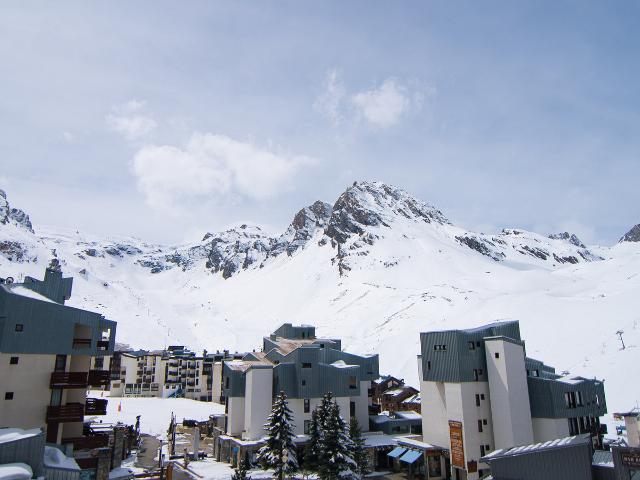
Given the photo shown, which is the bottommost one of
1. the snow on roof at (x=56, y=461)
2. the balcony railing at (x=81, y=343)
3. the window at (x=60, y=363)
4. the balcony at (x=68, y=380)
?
the snow on roof at (x=56, y=461)

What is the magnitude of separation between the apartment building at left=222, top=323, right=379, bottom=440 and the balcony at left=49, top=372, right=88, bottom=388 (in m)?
21.0

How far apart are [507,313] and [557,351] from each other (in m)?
27.9

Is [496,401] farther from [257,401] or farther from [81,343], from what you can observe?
[81,343]

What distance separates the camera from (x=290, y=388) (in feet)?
167

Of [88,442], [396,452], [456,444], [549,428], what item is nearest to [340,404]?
[396,452]

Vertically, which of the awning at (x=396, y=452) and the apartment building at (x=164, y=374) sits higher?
the apartment building at (x=164, y=374)

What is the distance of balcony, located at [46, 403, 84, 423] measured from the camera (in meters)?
30.7

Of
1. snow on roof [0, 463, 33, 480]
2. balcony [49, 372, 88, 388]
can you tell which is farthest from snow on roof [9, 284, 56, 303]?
snow on roof [0, 463, 33, 480]

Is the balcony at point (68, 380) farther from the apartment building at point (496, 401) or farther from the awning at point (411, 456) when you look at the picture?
the apartment building at point (496, 401)

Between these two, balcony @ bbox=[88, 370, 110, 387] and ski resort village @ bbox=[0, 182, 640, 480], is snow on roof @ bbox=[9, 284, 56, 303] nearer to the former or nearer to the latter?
ski resort village @ bbox=[0, 182, 640, 480]

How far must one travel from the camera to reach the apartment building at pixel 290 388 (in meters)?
49.7

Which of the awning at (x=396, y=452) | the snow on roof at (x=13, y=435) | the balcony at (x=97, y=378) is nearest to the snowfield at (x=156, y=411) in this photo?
the balcony at (x=97, y=378)

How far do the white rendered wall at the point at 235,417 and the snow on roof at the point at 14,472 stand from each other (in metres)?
32.4

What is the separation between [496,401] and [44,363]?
36875 millimetres
